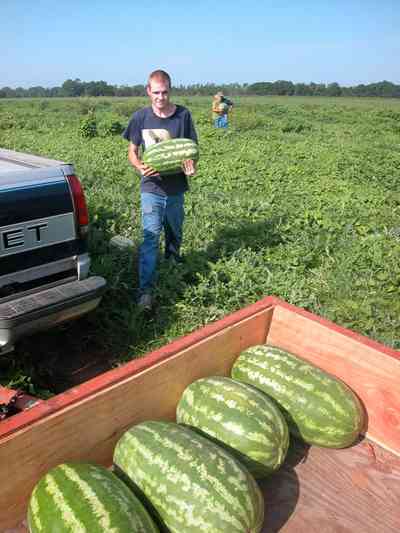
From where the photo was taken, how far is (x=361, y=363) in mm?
2189

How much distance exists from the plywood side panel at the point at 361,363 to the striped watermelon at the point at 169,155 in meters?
2.57

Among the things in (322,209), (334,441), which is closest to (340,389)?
(334,441)

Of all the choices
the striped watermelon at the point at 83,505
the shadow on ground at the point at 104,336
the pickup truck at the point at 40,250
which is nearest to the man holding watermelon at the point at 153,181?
the shadow on ground at the point at 104,336

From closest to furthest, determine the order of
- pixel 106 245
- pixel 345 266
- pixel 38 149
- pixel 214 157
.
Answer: pixel 345 266 < pixel 106 245 < pixel 214 157 < pixel 38 149

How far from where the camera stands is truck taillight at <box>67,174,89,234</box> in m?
3.46

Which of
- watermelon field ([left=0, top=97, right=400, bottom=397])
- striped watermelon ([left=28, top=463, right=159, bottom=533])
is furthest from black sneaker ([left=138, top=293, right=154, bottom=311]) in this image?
striped watermelon ([left=28, top=463, right=159, bottom=533])

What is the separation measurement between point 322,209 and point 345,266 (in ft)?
10.1

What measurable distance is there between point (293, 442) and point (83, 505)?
43.6 inches

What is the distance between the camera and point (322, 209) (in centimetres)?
844

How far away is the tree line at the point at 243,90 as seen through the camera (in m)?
102

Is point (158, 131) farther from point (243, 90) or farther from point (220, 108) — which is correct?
point (243, 90)

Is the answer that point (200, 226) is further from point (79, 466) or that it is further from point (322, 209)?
point (79, 466)

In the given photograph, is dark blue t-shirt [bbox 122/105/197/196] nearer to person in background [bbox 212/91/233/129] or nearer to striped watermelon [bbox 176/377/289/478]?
striped watermelon [bbox 176/377/289/478]

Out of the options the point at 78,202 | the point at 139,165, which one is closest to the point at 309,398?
the point at 78,202
